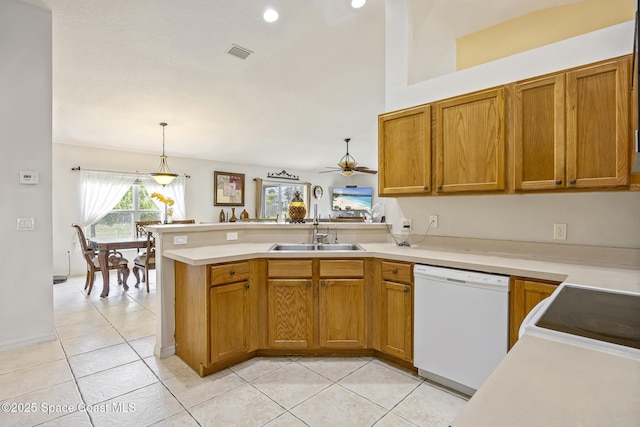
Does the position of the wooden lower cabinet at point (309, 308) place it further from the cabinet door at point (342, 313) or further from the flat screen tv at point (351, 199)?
the flat screen tv at point (351, 199)

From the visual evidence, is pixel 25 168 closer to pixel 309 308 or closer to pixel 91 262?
pixel 91 262

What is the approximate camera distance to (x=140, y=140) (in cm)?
532

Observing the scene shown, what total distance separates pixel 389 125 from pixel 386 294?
55.8 inches

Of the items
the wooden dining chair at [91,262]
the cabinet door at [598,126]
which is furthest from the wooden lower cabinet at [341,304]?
the wooden dining chair at [91,262]

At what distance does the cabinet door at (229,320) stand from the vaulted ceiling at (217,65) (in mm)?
2288

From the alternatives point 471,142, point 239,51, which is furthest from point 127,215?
point 471,142

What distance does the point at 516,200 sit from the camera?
2264 millimetres

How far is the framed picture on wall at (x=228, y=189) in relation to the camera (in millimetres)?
7082

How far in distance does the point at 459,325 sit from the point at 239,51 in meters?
3.10

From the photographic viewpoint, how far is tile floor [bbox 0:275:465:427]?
5.63 ft

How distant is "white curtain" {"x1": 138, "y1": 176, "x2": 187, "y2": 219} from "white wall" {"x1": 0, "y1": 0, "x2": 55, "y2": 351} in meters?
3.61

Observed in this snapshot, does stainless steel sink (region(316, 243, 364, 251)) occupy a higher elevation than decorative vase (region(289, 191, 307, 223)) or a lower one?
lower

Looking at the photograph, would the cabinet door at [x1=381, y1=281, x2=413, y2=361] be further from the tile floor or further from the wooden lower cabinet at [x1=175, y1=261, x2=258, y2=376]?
the wooden lower cabinet at [x1=175, y1=261, x2=258, y2=376]

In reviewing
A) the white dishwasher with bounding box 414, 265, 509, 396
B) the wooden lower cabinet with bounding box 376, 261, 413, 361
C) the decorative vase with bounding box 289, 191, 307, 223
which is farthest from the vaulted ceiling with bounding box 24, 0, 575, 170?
the white dishwasher with bounding box 414, 265, 509, 396
